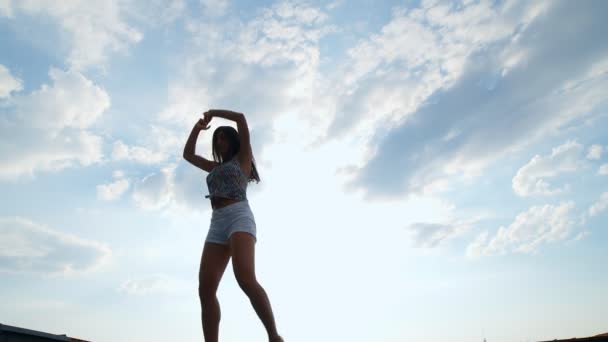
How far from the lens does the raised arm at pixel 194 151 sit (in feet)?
17.0

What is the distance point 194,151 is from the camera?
5289 mm

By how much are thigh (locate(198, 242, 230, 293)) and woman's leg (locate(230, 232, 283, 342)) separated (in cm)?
29

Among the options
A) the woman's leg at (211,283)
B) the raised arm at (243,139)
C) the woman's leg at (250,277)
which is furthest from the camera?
the raised arm at (243,139)

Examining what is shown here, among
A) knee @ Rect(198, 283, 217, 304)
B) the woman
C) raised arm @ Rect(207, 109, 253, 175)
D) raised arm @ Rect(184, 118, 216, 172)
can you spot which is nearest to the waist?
the woman

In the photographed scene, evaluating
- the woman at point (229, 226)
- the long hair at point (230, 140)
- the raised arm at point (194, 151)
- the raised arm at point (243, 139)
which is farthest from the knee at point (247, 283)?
the raised arm at point (194, 151)

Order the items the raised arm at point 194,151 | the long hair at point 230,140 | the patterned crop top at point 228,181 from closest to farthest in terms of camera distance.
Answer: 1. the patterned crop top at point 228,181
2. the long hair at point 230,140
3. the raised arm at point 194,151

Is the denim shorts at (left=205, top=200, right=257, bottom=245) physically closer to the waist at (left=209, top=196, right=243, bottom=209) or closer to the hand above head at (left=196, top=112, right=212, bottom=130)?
the waist at (left=209, top=196, right=243, bottom=209)

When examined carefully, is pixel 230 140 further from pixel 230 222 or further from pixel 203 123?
pixel 230 222

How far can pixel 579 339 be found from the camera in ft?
14.0

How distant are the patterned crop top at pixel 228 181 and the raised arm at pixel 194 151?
0.40 meters

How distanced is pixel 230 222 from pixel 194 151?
1.12 m

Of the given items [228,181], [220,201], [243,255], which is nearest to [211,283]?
[243,255]

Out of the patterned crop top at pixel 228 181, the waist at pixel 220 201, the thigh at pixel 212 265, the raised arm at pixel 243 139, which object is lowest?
the thigh at pixel 212 265

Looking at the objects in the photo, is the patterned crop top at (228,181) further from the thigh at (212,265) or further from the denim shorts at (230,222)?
the thigh at (212,265)
